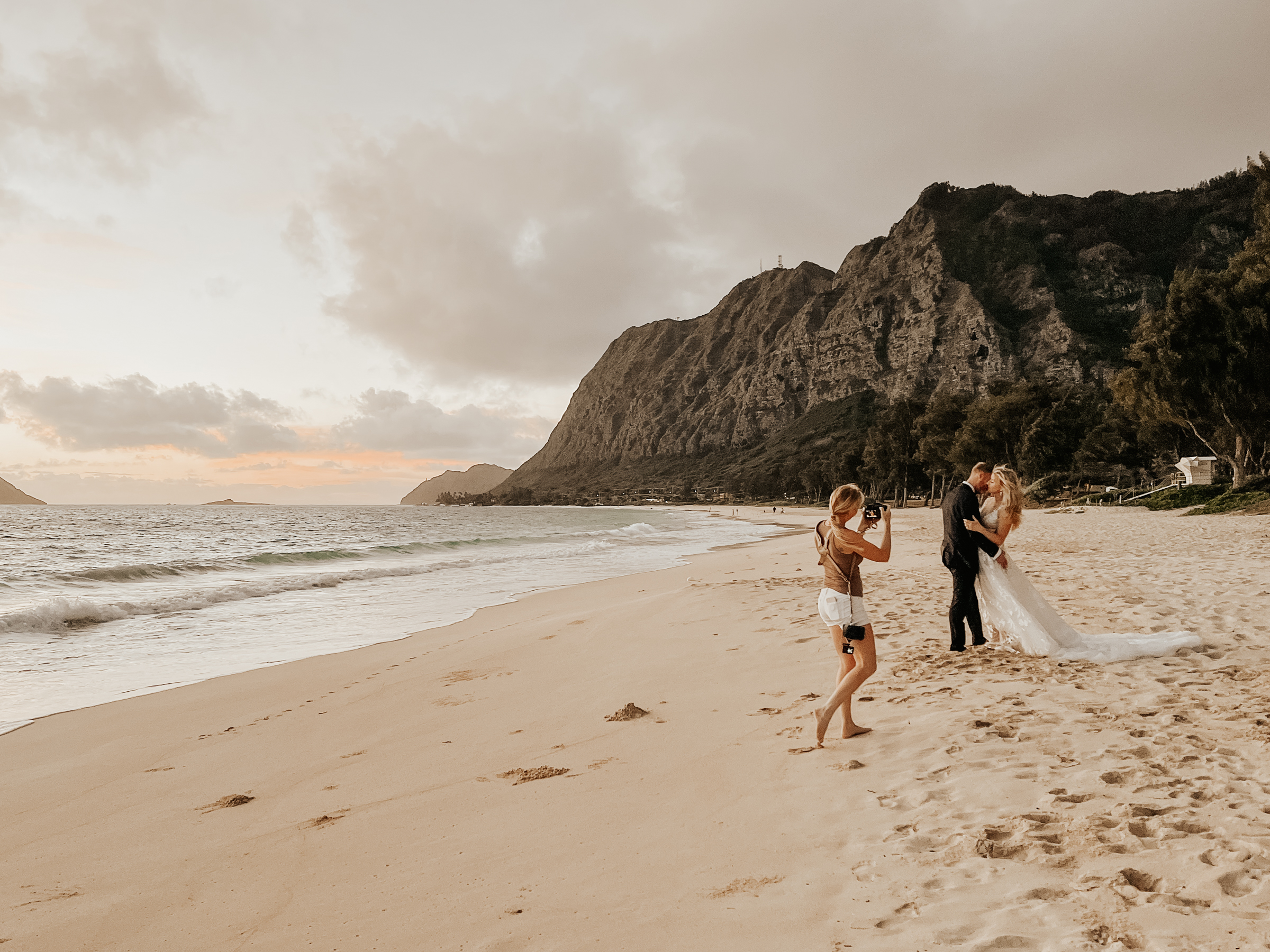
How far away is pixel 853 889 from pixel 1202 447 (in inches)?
3151

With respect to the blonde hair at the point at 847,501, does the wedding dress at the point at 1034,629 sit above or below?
below

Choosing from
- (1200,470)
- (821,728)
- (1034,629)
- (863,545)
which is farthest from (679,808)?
(1200,470)

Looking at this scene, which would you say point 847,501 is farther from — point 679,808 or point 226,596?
point 226,596

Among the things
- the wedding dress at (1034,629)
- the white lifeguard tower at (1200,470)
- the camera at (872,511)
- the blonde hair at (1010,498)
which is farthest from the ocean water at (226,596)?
the white lifeguard tower at (1200,470)

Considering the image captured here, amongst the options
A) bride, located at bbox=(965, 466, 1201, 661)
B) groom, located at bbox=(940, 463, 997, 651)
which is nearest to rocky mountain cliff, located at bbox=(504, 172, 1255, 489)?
groom, located at bbox=(940, 463, 997, 651)

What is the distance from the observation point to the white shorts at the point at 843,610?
520 centimetres

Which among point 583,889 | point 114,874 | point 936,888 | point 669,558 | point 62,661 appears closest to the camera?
point 936,888

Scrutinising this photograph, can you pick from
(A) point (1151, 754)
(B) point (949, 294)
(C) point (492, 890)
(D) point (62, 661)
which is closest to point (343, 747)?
(C) point (492, 890)

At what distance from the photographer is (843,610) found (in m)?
5.22

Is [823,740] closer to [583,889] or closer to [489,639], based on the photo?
[583,889]

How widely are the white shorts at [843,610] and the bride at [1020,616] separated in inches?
117

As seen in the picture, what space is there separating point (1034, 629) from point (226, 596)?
19.9 metres

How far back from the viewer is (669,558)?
92.2 feet

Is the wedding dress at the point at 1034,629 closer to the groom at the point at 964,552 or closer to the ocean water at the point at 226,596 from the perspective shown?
the groom at the point at 964,552
